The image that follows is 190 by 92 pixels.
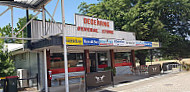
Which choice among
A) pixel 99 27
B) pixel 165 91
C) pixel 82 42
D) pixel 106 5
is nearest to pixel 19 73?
pixel 82 42

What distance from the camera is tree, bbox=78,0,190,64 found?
23.8 m

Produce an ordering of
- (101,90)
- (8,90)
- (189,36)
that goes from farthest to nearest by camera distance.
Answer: (189,36)
(101,90)
(8,90)

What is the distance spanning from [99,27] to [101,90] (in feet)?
26.9

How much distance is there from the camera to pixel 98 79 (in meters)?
10.8

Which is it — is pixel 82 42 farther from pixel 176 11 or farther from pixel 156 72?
pixel 176 11

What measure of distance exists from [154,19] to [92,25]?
11631mm

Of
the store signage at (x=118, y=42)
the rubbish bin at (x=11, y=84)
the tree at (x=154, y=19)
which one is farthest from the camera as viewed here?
the tree at (x=154, y=19)

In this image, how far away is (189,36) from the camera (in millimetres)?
28188

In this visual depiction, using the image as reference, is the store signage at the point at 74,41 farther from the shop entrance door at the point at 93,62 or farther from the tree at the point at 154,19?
the tree at the point at 154,19

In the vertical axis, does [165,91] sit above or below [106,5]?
below

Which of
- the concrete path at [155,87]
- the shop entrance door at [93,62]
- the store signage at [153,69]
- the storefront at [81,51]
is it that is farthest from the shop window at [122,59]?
the concrete path at [155,87]

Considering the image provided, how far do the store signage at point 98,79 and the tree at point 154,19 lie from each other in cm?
1328

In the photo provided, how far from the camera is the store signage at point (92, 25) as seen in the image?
1565 centimetres

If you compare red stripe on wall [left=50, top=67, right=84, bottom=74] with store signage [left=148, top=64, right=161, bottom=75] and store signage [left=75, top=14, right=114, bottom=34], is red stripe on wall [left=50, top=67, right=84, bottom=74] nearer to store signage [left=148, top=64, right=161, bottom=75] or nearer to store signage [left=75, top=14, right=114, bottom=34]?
store signage [left=75, top=14, right=114, bottom=34]
